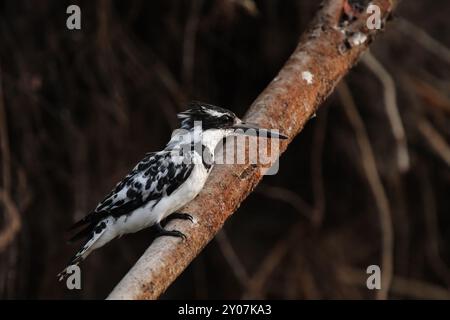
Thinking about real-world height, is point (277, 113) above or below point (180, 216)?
above

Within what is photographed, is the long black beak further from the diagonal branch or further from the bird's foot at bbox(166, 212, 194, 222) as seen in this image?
the bird's foot at bbox(166, 212, 194, 222)

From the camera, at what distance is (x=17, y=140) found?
3432mm

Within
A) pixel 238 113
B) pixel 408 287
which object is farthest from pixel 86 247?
pixel 408 287

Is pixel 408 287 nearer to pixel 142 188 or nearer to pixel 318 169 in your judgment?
pixel 318 169

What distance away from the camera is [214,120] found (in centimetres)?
268

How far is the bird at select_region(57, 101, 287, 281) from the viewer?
250 centimetres

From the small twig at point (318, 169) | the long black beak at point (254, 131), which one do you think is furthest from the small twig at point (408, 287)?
the long black beak at point (254, 131)

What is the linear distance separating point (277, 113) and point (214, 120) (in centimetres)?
22

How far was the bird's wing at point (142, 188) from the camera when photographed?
8.36 ft

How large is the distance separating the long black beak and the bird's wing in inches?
8.6

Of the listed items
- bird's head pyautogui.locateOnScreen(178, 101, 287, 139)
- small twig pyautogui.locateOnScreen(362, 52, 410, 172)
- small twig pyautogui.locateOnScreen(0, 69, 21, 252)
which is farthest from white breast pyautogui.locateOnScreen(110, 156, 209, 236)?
small twig pyautogui.locateOnScreen(362, 52, 410, 172)

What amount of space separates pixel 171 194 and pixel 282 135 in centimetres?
43

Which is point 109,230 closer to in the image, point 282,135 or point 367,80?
point 282,135

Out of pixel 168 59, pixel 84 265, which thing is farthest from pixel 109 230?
pixel 168 59
